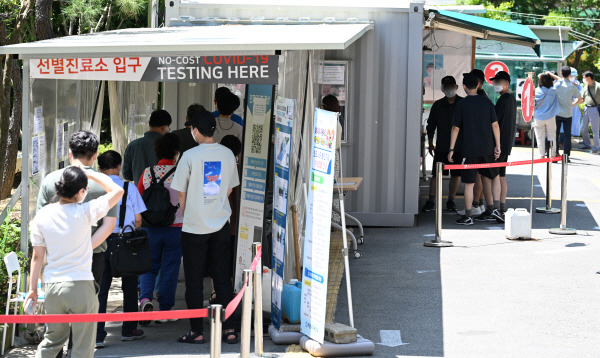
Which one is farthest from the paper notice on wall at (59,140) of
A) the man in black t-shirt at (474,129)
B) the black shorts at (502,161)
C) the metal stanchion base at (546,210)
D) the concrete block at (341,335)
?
the metal stanchion base at (546,210)

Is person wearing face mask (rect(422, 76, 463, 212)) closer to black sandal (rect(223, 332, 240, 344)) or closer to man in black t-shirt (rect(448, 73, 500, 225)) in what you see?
man in black t-shirt (rect(448, 73, 500, 225))

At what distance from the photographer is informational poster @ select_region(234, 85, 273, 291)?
7.73 metres

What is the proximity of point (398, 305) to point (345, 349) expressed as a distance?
1.66m

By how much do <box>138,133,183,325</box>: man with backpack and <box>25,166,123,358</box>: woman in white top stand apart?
189cm

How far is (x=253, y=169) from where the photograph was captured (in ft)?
25.6

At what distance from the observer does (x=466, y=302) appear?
8562mm

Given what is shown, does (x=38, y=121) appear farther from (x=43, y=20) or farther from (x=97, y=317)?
(x=43, y=20)

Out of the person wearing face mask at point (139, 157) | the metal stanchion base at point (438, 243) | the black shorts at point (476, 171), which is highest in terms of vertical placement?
Answer: the person wearing face mask at point (139, 157)

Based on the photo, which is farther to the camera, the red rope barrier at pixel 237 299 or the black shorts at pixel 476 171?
the black shorts at pixel 476 171

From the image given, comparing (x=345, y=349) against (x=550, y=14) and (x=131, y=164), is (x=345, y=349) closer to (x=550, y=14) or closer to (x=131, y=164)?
(x=131, y=164)

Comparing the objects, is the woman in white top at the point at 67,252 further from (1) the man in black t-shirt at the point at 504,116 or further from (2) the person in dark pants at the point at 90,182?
(1) the man in black t-shirt at the point at 504,116

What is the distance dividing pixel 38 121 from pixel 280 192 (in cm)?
219

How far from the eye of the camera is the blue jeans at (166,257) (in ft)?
25.7

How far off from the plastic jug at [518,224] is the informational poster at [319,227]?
15.9 feet
